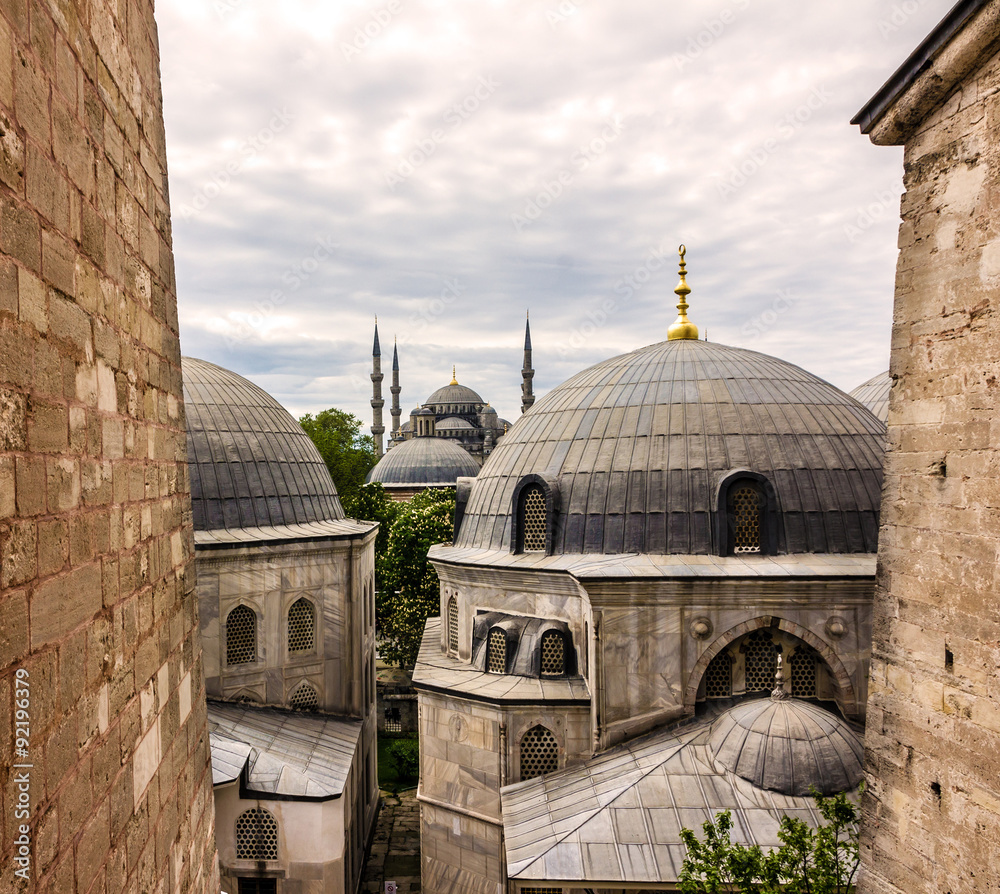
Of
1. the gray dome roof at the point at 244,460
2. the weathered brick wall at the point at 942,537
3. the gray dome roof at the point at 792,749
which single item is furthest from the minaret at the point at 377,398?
the weathered brick wall at the point at 942,537

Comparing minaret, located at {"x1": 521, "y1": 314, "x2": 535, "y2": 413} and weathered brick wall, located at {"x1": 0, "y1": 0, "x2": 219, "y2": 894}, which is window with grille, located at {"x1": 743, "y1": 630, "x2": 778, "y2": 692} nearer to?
weathered brick wall, located at {"x1": 0, "y1": 0, "x2": 219, "y2": 894}

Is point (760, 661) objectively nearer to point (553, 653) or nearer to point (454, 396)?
point (553, 653)

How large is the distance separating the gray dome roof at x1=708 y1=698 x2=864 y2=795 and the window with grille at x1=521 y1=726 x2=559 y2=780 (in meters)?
3.13

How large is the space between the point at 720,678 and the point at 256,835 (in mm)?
8794

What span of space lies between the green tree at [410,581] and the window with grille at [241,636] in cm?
967

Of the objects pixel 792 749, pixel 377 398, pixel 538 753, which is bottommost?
pixel 538 753

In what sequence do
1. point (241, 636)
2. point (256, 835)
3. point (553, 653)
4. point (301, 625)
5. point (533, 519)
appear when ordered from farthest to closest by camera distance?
1. point (301, 625)
2. point (241, 636)
3. point (533, 519)
4. point (553, 653)
5. point (256, 835)

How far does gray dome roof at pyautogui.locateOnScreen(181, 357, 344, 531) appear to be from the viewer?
16.9 metres

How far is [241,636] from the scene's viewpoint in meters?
16.2

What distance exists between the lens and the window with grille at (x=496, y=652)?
14.8 m

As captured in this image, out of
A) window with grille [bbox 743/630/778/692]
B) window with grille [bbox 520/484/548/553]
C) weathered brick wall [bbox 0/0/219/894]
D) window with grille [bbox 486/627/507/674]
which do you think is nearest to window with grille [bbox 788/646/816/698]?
window with grille [bbox 743/630/778/692]

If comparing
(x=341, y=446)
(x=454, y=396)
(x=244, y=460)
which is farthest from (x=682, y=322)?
(x=454, y=396)

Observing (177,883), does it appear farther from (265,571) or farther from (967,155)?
(265,571)

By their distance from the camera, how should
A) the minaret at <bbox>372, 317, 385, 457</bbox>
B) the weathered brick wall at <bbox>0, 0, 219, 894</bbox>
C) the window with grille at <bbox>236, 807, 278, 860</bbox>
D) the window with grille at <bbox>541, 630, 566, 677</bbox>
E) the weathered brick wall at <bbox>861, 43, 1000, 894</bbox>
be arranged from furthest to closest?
the minaret at <bbox>372, 317, 385, 457</bbox> → the window with grille at <bbox>541, 630, 566, 677</bbox> → the window with grille at <bbox>236, 807, 278, 860</bbox> → the weathered brick wall at <bbox>861, 43, 1000, 894</bbox> → the weathered brick wall at <bbox>0, 0, 219, 894</bbox>
